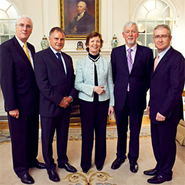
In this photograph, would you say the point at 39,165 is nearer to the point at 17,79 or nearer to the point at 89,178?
the point at 89,178

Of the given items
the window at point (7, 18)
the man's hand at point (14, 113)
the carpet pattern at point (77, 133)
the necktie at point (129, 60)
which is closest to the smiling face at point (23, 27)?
the man's hand at point (14, 113)

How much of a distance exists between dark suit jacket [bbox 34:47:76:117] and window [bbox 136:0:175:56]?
3.45 m

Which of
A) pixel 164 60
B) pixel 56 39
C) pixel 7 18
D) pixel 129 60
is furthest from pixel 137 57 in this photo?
pixel 7 18

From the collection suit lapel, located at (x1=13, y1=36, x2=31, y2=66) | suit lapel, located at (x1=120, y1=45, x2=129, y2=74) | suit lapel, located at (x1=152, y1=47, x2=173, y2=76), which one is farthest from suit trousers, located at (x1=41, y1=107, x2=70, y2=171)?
suit lapel, located at (x1=152, y1=47, x2=173, y2=76)

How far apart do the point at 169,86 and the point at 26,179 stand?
1.97 m

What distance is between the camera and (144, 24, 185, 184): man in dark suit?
2316mm

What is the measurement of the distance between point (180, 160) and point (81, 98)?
176 centimetres

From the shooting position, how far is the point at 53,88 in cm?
249

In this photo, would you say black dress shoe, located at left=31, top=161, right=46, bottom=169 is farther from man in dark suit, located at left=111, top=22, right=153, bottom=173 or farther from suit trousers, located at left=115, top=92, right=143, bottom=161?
man in dark suit, located at left=111, top=22, right=153, bottom=173

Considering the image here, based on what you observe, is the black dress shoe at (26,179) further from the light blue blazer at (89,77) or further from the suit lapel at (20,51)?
the suit lapel at (20,51)

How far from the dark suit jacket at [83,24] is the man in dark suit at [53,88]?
2.58 metres

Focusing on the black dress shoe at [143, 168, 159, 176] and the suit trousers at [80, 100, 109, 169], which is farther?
the black dress shoe at [143, 168, 159, 176]

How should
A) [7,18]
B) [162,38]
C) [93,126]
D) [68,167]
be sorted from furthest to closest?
[7,18]
[68,167]
[93,126]
[162,38]

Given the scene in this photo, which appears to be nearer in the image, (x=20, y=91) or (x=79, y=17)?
(x=20, y=91)
